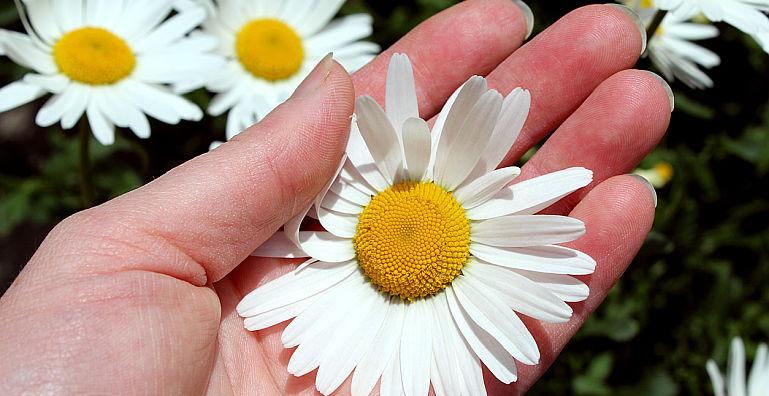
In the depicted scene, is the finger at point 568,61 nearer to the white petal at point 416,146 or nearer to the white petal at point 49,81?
the white petal at point 416,146

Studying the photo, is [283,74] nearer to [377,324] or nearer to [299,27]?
[299,27]

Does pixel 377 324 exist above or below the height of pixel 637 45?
below

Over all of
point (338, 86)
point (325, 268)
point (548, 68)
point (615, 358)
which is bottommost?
point (615, 358)

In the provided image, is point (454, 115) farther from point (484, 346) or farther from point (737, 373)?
point (737, 373)

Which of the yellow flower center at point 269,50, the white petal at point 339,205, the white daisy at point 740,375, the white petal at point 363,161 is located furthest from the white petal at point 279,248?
the white daisy at point 740,375

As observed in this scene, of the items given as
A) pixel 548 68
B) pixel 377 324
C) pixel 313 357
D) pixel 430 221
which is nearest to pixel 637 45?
pixel 548 68

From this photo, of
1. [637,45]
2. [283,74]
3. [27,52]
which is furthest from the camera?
[283,74]
